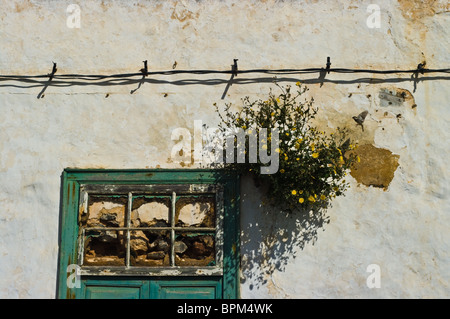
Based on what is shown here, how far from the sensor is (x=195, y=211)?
455cm

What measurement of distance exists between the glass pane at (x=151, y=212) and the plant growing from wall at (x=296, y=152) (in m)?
0.61

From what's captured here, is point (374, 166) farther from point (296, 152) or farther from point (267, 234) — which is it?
point (267, 234)

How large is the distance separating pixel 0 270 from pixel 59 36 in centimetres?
208

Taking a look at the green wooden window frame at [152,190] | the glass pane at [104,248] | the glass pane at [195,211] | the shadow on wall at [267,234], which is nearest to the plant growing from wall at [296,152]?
the shadow on wall at [267,234]

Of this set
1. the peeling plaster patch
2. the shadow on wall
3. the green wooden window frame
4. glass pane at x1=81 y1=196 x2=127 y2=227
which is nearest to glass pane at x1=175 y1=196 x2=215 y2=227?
the green wooden window frame

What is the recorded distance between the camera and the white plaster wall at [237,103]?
4.50m

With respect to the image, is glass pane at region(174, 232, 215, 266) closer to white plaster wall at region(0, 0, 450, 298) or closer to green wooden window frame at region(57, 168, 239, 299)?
green wooden window frame at region(57, 168, 239, 299)

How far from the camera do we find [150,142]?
15.4ft

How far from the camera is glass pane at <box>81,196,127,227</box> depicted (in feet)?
15.0

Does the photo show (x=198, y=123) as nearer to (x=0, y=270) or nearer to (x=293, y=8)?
(x=293, y=8)

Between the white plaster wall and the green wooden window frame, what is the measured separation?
10cm

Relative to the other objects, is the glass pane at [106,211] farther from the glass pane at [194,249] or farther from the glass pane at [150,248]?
the glass pane at [194,249]
